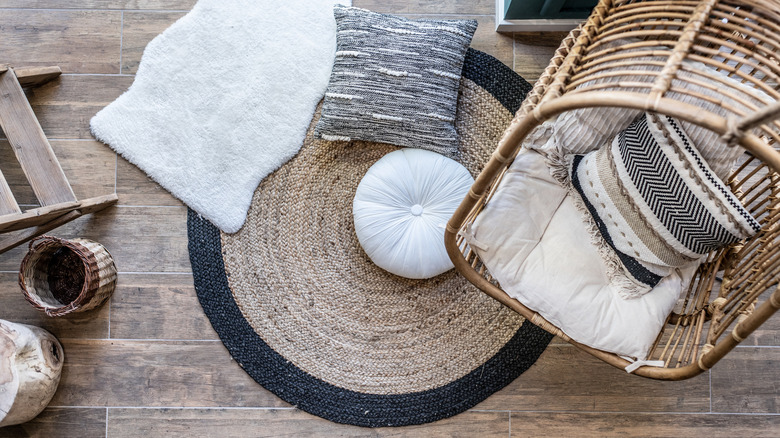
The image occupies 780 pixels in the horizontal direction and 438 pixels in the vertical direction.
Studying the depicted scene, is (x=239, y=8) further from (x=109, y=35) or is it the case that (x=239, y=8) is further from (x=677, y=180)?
(x=677, y=180)

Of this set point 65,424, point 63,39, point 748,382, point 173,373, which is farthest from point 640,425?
point 63,39

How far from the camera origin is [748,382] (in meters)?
1.58

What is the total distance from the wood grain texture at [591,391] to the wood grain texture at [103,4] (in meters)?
1.54

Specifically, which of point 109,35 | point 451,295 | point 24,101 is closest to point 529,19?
point 451,295

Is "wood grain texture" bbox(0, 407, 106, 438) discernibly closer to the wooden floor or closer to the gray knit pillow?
the wooden floor

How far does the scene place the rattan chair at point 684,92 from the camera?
0.81 meters

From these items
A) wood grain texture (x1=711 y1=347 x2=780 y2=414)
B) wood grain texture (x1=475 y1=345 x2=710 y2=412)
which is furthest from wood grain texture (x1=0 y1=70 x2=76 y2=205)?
wood grain texture (x1=711 y1=347 x2=780 y2=414)

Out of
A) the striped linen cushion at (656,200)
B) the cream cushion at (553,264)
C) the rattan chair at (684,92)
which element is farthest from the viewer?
the cream cushion at (553,264)

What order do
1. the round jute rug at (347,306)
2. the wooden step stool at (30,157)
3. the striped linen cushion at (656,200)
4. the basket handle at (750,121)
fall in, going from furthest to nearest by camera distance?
the round jute rug at (347,306)
the wooden step stool at (30,157)
the striped linen cushion at (656,200)
the basket handle at (750,121)

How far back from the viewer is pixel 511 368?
5.15 ft

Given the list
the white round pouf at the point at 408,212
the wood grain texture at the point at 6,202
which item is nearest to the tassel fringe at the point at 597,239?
the white round pouf at the point at 408,212

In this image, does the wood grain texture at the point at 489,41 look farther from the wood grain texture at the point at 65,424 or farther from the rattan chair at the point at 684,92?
the wood grain texture at the point at 65,424

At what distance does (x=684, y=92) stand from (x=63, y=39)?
5.62 ft

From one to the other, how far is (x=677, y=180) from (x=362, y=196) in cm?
78
